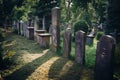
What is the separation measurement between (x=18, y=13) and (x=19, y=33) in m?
2.24

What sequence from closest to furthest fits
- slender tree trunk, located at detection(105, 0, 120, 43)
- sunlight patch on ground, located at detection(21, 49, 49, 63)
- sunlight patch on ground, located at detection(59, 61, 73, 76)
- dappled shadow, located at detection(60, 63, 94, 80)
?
dappled shadow, located at detection(60, 63, 94, 80) < sunlight patch on ground, located at detection(59, 61, 73, 76) < sunlight patch on ground, located at detection(21, 49, 49, 63) < slender tree trunk, located at detection(105, 0, 120, 43)

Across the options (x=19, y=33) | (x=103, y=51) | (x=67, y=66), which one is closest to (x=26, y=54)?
(x=67, y=66)

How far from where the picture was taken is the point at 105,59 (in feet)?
26.3

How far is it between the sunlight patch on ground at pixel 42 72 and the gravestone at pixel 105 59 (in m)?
2.26

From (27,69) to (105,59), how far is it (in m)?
3.79

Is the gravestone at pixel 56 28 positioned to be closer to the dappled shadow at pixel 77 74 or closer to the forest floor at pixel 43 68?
the forest floor at pixel 43 68

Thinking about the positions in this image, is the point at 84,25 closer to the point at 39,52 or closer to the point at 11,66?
the point at 39,52

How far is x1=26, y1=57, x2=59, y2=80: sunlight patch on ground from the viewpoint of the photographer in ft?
28.3

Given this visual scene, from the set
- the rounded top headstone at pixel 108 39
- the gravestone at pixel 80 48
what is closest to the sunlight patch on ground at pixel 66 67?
the gravestone at pixel 80 48

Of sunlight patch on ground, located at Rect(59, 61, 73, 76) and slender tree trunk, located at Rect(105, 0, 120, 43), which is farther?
slender tree trunk, located at Rect(105, 0, 120, 43)

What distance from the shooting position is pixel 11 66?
10031mm

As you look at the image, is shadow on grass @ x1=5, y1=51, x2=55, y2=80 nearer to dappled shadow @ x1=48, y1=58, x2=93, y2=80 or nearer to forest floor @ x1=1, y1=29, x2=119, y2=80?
forest floor @ x1=1, y1=29, x2=119, y2=80

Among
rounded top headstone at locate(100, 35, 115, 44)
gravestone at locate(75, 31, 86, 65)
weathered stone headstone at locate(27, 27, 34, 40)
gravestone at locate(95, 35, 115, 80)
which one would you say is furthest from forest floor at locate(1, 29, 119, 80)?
weathered stone headstone at locate(27, 27, 34, 40)

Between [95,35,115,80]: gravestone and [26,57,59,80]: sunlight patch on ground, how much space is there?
226 centimetres
